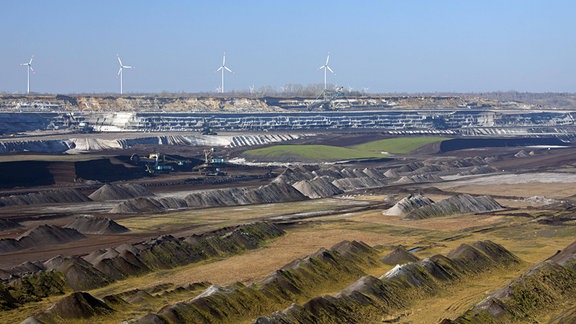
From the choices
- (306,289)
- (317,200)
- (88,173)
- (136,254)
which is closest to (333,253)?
(306,289)

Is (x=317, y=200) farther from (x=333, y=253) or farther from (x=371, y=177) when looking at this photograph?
(x=333, y=253)

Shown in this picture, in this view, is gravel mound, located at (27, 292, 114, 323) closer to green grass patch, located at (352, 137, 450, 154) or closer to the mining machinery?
the mining machinery

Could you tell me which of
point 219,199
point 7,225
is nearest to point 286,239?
point 7,225

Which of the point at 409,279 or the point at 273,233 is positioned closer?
the point at 409,279

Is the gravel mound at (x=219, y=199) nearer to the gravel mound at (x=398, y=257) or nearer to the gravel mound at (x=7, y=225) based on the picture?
the gravel mound at (x=7, y=225)

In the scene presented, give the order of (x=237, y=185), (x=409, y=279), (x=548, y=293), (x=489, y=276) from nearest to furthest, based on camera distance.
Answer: (x=548, y=293) < (x=409, y=279) < (x=489, y=276) < (x=237, y=185)

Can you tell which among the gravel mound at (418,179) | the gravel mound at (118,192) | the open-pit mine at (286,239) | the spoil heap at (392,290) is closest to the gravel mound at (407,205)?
the open-pit mine at (286,239)

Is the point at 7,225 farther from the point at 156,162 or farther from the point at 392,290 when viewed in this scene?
the point at 156,162
